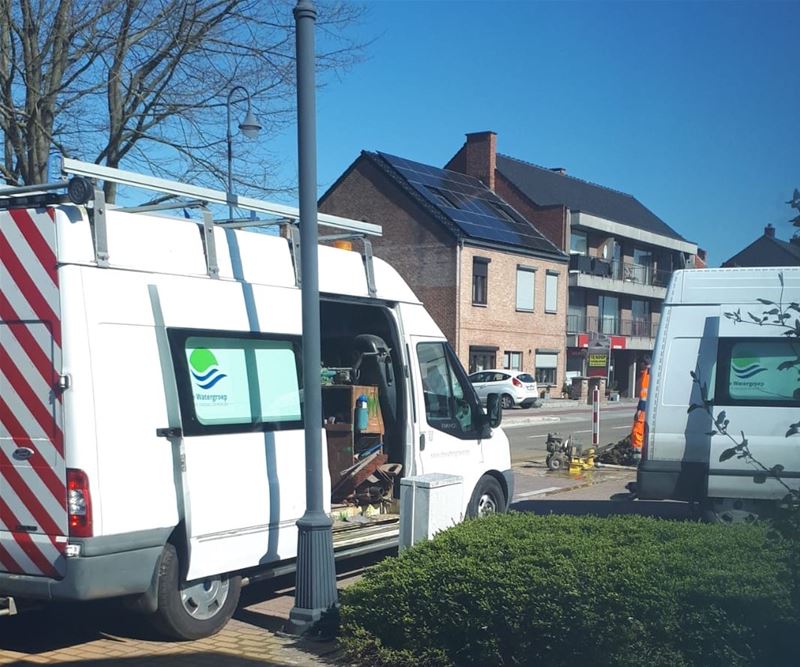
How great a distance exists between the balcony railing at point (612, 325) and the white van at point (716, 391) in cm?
3928

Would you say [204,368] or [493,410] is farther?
[493,410]

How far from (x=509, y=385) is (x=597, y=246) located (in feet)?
53.2

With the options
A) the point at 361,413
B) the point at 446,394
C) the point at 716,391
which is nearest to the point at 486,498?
the point at 446,394

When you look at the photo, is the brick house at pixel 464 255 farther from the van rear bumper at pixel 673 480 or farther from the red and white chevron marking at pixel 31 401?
the red and white chevron marking at pixel 31 401

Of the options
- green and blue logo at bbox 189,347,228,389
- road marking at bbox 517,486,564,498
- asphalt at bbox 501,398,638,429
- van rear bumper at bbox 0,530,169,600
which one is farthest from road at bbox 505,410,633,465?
van rear bumper at bbox 0,530,169,600

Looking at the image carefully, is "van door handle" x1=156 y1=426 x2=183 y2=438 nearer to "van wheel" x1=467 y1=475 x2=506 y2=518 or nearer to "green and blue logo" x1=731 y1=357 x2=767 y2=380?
"van wheel" x1=467 y1=475 x2=506 y2=518

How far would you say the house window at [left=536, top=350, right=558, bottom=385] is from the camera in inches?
1859

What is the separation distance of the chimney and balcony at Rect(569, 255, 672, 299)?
5892 millimetres

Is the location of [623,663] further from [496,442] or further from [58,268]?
[496,442]

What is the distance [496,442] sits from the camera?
9680 mm

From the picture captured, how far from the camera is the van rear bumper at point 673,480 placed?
9.39 meters

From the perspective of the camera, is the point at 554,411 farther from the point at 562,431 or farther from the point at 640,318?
the point at 640,318

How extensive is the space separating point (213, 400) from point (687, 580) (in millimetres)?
3249

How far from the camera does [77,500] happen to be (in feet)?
18.8
